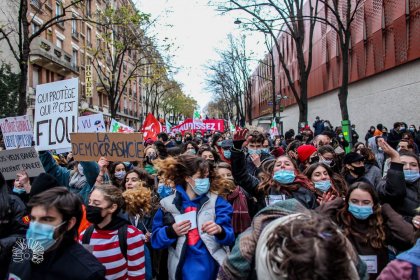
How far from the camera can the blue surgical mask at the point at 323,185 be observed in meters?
4.61

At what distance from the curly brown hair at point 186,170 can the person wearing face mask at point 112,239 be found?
564 mm

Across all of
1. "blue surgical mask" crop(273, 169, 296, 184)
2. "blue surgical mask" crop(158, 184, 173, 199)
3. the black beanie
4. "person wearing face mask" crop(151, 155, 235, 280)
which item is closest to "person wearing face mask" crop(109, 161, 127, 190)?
"blue surgical mask" crop(158, 184, 173, 199)

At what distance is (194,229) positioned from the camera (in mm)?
3473

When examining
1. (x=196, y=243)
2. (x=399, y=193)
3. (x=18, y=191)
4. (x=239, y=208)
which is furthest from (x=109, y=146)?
(x=399, y=193)

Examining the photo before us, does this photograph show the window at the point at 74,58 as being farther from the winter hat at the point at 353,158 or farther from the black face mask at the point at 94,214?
the black face mask at the point at 94,214

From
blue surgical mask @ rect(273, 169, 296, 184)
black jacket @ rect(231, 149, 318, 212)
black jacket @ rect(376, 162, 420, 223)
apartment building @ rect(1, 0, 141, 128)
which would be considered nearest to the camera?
black jacket @ rect(376, 162, 420, 223)

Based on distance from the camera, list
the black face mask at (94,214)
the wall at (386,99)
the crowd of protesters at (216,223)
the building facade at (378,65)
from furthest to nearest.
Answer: the wall at (386,99) → the building facade at (378,65) → the black face mask at (94,214) → the crowd of protesters at (216,223)

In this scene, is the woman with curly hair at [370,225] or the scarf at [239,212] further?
the scarf at [239,212]

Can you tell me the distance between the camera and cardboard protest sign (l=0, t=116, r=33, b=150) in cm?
568

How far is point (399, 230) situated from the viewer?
3.33 meters

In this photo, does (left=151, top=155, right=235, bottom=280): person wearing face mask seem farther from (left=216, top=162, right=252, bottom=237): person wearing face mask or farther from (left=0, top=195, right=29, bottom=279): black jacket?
(left=0, top=195, right=29, bottom=279): black jacket

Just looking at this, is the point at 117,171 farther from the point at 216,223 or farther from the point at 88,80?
the point at 88,80

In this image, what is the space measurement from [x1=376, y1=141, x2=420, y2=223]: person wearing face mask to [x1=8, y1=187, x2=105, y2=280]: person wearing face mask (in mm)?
2955

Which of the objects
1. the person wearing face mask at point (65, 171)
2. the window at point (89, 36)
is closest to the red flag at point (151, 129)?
the person wearing face mask at point (65, 171)
